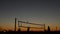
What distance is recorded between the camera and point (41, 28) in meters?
23.4
